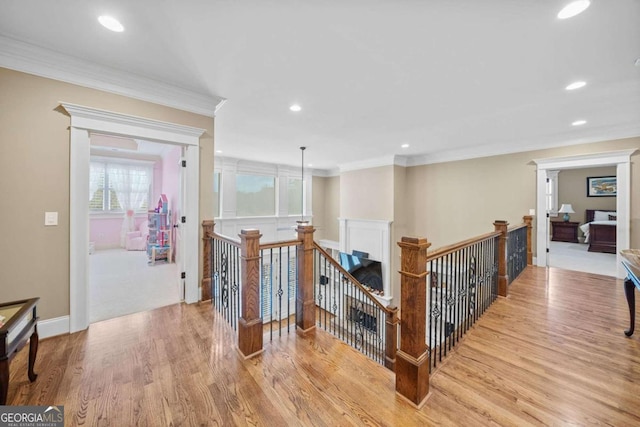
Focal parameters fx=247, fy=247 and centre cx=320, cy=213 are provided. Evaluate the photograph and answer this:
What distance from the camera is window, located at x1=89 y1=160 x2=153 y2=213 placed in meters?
6.95

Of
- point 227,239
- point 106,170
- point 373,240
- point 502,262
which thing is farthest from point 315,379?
point 106,170

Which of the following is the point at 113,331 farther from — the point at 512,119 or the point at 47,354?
the point at 512,119

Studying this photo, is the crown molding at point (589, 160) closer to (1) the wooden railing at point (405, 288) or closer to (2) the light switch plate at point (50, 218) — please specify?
(1) the wooden railing at point (405, 288)

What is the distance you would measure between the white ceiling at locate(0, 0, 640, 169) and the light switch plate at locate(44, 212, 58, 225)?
1.44 meters

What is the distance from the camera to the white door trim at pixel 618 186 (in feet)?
13.2

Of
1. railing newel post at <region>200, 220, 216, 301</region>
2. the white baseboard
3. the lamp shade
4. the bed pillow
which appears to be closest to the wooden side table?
the white baseboard

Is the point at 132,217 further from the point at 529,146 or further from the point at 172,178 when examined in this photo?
the point at 529,146

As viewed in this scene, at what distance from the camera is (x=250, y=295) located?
208cm

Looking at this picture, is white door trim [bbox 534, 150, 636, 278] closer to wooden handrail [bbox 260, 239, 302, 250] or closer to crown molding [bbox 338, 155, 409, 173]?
crown molding [bbox 338, 155, 409, 173]

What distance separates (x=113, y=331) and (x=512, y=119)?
5764mm

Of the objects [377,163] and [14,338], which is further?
[377,163]

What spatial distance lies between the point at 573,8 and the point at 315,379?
309cm

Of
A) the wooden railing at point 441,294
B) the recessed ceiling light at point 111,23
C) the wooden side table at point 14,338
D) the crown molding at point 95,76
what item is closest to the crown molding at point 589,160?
the wooden railing at point 441,294

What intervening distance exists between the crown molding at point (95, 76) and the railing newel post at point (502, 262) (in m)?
4.09
